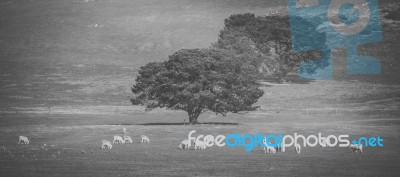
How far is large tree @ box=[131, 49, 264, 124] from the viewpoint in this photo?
82.6 meters

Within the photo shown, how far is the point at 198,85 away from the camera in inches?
3255

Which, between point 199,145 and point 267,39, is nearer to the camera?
point 199,145

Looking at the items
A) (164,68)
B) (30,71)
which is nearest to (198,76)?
(164,68)

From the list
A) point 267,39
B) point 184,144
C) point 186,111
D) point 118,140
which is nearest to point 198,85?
point 186,111

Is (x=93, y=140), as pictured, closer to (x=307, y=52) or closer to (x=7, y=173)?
(x=7, y=173)

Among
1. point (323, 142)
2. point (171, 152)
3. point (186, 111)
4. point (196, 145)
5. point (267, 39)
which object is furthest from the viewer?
point (267, 39)

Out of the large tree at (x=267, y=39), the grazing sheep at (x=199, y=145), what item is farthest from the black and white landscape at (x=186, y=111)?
the grazing sheep at (x=199, y=145)

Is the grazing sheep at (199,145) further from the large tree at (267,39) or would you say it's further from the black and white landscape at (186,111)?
the large tree at (267,39)

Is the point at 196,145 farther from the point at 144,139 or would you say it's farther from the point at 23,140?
the point at 23,140

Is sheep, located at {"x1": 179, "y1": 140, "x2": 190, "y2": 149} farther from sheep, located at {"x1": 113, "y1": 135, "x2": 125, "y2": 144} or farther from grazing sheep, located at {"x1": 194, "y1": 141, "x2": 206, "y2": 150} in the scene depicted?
sheep, located at {"x1": 113, "y1": 135, "x2": 125, "y2": 144}

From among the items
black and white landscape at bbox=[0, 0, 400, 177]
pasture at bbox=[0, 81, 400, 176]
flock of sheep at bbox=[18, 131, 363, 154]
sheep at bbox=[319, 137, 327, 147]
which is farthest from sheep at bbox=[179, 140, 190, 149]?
sheep at bbox=[319, 137, 327, 147]

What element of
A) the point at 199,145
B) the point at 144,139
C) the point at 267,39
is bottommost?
the point at 199,145

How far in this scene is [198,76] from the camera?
279 ft

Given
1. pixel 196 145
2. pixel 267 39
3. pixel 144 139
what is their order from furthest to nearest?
pixel 267 39 < pixel 144 139 < pixel 196 145
